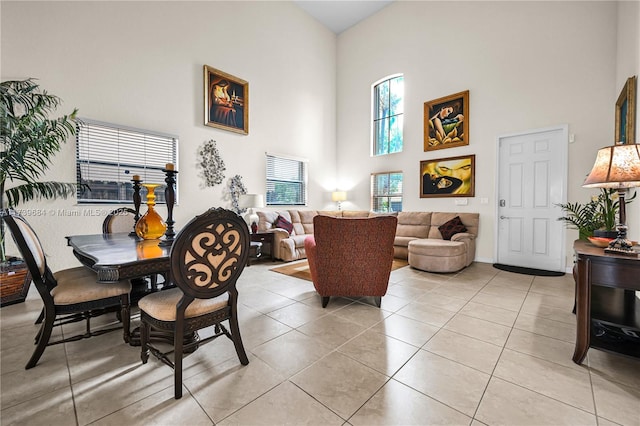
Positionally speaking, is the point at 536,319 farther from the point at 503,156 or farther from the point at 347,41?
the point at 347,41

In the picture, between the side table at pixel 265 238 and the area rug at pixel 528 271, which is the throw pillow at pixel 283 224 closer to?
the side table at pixel 265 238

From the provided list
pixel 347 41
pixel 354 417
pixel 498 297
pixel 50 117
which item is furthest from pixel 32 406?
pixel 347 41

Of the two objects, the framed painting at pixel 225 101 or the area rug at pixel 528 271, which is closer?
the area rug at pixel 528 271

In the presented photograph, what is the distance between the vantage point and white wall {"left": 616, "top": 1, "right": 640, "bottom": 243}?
8.82ft

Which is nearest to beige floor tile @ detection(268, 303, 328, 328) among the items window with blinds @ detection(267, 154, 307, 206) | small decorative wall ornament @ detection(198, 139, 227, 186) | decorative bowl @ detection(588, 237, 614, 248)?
decorative bowl @ detection(588, 237, 614, 248)

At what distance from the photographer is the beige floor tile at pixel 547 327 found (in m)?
2.08

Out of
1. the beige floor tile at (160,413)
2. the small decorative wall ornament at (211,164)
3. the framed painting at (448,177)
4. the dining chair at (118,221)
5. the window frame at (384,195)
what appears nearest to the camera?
the beige floor tile at (160,413)

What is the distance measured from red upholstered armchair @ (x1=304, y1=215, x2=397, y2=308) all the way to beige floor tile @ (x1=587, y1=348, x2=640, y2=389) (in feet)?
4.79

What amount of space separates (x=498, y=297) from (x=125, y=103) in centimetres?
552

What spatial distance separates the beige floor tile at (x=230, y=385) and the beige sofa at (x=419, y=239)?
10.4 feet

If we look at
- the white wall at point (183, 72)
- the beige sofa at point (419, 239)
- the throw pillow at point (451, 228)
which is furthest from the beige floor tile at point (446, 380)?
the white wall at point (183, 72)

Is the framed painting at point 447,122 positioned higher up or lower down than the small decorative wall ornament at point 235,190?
higher up

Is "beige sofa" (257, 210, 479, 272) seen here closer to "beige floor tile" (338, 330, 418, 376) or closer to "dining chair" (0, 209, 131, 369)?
"beige floor tile" (338, 330, 418, 376)

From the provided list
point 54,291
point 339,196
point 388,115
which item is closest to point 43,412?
point 54,291
